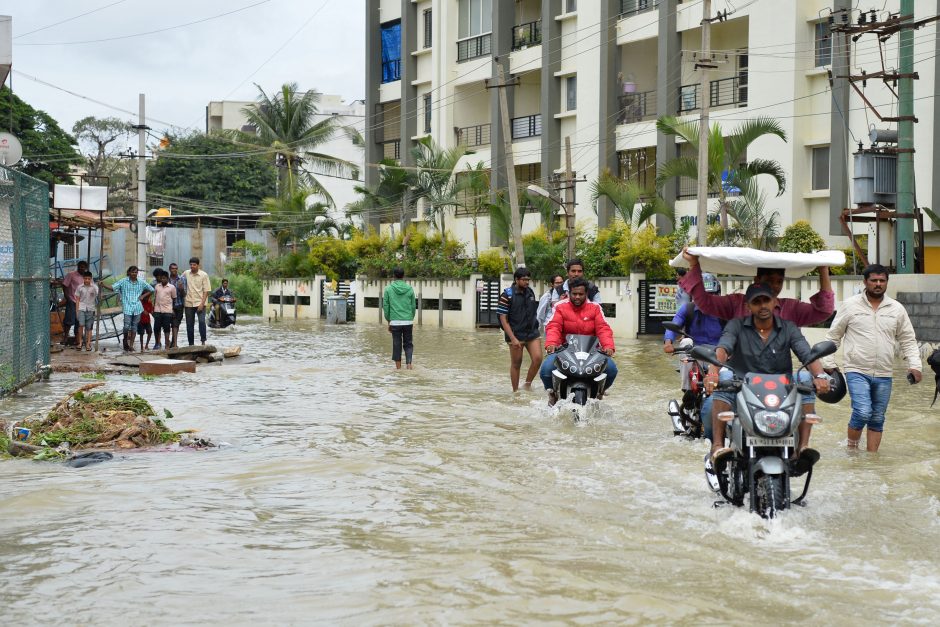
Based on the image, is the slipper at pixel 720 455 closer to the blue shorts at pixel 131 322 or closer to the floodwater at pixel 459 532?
the floodwater at pixel 459 532

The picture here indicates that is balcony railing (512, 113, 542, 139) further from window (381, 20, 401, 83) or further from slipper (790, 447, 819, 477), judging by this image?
slipper (790, 447, 819, 477)

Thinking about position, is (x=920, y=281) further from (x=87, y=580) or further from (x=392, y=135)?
(x=392, y=135)

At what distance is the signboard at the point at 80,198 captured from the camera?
1891 cm

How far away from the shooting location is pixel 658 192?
30.5m

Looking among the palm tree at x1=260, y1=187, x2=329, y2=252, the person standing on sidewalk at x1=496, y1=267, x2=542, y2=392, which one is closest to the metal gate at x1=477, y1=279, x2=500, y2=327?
the palm tree at x1=260, y1=187, x2=329, y2=252

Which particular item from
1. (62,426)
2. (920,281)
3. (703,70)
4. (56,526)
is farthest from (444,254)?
(56,526)

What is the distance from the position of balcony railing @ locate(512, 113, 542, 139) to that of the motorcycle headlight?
3353 centimetres

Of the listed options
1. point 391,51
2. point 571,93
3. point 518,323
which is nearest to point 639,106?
point 571,93

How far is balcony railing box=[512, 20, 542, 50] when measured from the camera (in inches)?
1543

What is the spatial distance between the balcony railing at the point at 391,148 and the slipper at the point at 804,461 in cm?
4208

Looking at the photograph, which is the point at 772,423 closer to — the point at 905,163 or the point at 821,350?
the point at 821,350

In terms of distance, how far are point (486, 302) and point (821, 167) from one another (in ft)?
38.7

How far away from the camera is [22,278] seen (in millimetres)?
13719

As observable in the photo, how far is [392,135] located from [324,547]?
4345 cm
